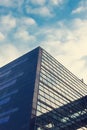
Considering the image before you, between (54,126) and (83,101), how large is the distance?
18.2ft

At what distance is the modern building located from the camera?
34500 millimetres

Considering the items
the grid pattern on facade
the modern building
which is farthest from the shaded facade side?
the grid pattern on facade

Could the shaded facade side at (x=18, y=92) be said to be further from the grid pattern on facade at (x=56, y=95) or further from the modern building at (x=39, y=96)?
the grid pattern on facade at (x=56, y=95)

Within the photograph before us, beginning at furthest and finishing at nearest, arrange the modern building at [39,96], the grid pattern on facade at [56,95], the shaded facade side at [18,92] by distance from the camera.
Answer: the shaded facade side at [18,92] < the grid pattern on facade at [56,95] < the modern building at [39,96]

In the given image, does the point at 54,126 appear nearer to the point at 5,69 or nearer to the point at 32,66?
the point at 32,66

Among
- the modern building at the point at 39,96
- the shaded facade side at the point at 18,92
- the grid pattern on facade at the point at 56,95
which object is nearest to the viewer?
the modern building at the point at 39,96

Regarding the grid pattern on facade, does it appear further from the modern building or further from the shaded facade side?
the shaded facade side

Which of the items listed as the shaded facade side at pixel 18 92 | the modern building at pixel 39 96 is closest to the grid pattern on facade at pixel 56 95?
the modern building at pixel 39 96

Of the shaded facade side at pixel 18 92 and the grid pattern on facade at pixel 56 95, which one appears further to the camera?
the shaded facade side at pixel 18 92

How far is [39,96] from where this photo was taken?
37438 mm

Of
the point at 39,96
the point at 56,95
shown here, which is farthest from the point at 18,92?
the point at 56,95

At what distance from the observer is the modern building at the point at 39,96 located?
3450cm

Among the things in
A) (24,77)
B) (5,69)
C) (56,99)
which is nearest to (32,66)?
(24,77)

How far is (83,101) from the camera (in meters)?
35.1
